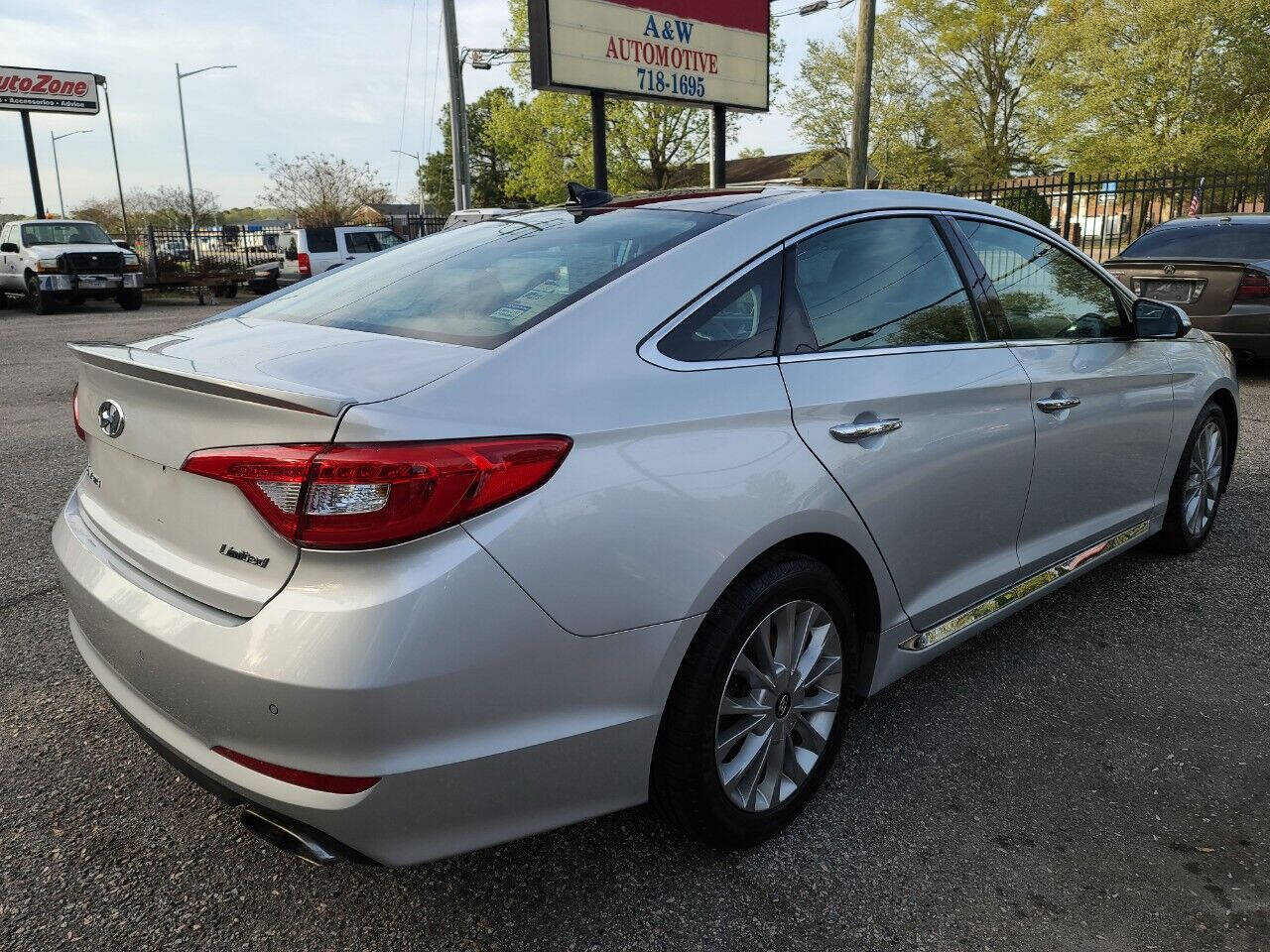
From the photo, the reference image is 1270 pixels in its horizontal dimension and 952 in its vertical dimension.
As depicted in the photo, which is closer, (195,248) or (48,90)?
(48,90)

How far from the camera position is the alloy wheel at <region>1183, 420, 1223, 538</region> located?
13.9 ft

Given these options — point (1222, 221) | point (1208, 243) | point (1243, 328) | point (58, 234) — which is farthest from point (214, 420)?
point (58, 234)

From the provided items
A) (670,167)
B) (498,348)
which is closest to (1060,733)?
(498,348)

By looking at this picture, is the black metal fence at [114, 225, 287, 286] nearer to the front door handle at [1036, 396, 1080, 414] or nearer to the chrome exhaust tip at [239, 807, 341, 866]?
the front door handle at [1036, 396, 1080, 414]

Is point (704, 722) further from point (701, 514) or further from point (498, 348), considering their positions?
point (498, 348)

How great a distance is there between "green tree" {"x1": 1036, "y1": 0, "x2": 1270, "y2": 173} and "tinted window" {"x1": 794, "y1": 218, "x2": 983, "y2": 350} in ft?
107

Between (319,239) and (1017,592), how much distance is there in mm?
20828

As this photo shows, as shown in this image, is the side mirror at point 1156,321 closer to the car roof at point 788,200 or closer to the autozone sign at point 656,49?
the car roof at point 788,200

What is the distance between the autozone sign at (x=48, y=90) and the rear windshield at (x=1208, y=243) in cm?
3154

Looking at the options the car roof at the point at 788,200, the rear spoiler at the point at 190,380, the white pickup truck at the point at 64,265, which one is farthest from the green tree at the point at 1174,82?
the rear spoiler at the point at 190,380

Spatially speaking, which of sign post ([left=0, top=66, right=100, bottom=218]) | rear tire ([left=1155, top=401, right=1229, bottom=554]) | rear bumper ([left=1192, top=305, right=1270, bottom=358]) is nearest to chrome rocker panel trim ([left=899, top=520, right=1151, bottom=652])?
rear tire ([left=1155, top=401, right=1229, bottom=554])

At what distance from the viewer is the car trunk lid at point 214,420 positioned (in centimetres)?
178

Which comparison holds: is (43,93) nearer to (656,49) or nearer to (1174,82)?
(656,49)

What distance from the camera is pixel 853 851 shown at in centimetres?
238
